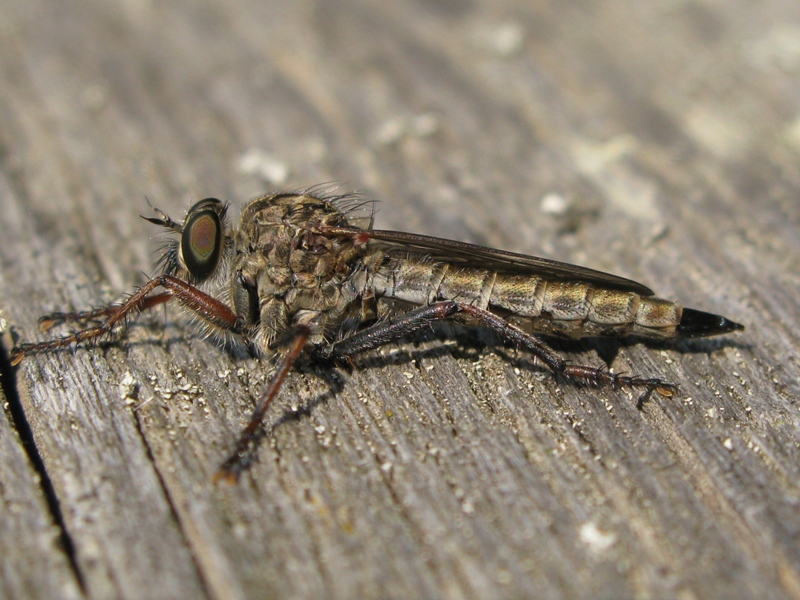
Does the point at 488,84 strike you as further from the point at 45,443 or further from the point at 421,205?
the point at 45,443

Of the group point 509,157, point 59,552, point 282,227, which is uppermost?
point 509,157

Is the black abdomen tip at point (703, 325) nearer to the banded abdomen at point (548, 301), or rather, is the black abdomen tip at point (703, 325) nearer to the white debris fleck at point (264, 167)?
the banded abdomen at point (548, 301)

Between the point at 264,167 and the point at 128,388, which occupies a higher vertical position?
the point at 264,167


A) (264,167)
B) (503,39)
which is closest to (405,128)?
(264,167)

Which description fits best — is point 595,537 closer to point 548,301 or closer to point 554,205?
point 548,301

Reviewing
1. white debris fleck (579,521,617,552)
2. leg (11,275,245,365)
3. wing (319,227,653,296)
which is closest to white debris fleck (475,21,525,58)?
wing (319,227,653,296)

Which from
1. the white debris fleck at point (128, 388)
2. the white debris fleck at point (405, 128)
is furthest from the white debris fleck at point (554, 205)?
the white debris fleck at point (128, 388)

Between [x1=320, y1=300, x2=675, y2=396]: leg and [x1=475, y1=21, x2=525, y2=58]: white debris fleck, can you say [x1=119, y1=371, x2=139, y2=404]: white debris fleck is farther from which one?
[x1=475, y1=21, x2=525, y2=58]: white debris fleck

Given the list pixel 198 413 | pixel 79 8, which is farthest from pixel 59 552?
pixel 79 8
